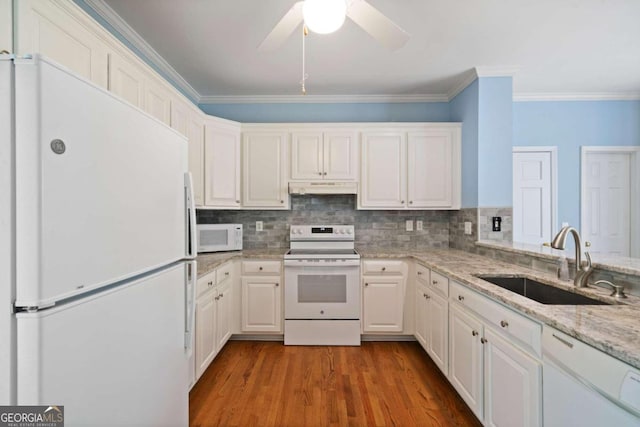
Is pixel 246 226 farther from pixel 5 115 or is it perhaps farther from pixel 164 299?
pixel 5 115

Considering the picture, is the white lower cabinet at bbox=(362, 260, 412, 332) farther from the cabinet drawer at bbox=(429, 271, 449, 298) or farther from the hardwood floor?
the cabinet drawer at bbox=(429, 271, 449, 298)

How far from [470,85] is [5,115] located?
338 cm

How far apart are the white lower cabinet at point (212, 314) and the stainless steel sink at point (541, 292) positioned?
1973mm

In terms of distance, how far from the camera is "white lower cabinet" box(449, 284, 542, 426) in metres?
1.24

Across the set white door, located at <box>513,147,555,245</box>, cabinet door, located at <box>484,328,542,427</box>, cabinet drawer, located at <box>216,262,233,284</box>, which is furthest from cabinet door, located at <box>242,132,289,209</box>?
white door, located at <box>513,147,555,245</box>

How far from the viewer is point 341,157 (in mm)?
3160

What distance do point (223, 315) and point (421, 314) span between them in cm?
180

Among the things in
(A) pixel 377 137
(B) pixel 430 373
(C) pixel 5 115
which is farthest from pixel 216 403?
(A) pixel 377 137

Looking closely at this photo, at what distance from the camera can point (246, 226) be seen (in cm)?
342

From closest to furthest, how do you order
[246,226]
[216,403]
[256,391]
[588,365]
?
[588,365], [216,403], [256,391], [246,226]

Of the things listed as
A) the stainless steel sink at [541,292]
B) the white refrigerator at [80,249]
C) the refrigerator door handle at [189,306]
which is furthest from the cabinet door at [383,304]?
the white refrigerator at [80,249]

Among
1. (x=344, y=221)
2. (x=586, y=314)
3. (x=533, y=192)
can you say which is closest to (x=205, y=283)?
(x=344, y=221)

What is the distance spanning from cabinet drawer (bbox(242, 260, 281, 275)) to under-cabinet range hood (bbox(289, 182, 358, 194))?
789 mm

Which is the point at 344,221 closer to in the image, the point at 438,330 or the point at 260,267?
the point at 260,267
